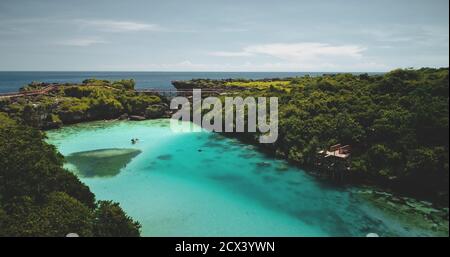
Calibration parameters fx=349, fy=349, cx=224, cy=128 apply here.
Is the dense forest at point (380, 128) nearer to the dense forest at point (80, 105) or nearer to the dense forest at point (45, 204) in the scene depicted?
the dense forest at point (45, 204)

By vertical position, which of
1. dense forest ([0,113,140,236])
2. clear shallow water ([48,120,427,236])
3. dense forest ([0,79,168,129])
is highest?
dense forest ([0,79,168,129])

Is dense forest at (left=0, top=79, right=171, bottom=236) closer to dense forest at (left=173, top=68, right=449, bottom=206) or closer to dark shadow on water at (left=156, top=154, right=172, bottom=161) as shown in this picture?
dark shadow on water at (left=156, top=154, right=172, bottom=161)

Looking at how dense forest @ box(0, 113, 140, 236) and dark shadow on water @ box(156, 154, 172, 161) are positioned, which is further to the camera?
dark shadow on water @ box(156, 154, 172, 161)

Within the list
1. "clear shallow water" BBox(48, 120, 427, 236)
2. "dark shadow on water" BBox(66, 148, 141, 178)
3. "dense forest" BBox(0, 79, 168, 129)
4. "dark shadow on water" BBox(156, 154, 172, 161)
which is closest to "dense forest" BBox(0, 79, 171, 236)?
"clear shallow water" BBox(48, 120, 427, 236)

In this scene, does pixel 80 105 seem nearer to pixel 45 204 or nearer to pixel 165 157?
pixel 165 157

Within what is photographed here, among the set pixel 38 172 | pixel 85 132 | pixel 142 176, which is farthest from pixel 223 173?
pixel 85 132

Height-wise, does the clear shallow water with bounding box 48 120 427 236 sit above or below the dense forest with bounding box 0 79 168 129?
below
